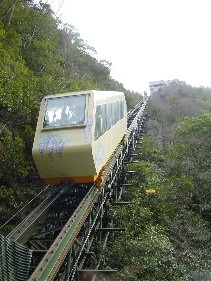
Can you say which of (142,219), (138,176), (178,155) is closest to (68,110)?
(142,219)

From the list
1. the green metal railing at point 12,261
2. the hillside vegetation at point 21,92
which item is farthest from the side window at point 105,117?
the green metal railing at point 12,261

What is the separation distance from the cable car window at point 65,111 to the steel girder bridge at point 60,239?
162 cm

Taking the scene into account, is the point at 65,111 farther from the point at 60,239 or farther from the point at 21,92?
the point at 60,239

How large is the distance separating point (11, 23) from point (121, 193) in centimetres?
1011

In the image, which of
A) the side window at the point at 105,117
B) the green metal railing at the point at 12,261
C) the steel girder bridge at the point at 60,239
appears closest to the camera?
the green metal railing at the point at 12,261

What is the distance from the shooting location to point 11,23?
17.3 metres

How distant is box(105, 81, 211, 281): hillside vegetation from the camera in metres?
8.25

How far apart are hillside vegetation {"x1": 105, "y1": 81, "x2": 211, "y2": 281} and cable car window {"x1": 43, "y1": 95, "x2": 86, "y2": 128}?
3.18 metres

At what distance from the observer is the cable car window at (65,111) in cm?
842

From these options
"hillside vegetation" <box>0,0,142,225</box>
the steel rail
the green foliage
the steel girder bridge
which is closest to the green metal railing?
the steel girder bridge

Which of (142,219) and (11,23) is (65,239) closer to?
(142,219)

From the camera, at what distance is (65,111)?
8.59m

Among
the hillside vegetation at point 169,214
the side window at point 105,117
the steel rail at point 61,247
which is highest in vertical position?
the side window at point 105,117

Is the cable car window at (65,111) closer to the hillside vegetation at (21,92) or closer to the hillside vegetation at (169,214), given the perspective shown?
the hillside vegetation at (21,92)
